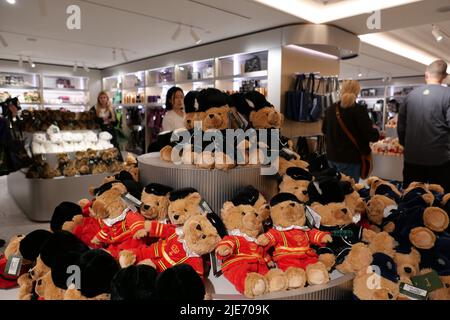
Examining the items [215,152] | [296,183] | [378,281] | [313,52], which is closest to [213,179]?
[215,152]

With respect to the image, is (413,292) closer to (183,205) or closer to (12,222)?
(183,205)

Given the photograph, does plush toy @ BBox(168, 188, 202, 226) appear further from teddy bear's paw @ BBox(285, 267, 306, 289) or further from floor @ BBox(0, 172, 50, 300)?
floor @ BBox(0, 172, 50, 300)

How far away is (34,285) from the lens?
4.15ft

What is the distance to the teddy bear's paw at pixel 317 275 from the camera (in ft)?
3.54

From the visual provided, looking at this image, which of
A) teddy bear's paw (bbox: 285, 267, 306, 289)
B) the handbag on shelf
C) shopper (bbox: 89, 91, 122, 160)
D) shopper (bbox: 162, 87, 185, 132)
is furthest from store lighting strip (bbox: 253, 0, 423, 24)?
teddy bear's paw (bbox: 285, 267, 306, 289)

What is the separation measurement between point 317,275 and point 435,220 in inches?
22.9

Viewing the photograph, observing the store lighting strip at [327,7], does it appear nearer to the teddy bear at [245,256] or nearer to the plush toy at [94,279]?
the teddy bear at [245,256]

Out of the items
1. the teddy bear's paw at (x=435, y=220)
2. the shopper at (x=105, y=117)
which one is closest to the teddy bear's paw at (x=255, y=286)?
the teddy bear's paw at (x=435, y=220)

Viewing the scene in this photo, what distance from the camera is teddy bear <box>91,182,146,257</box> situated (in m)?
1.35

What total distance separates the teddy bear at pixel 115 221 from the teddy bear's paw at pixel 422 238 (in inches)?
41.4

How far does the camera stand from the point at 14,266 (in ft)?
4.39
